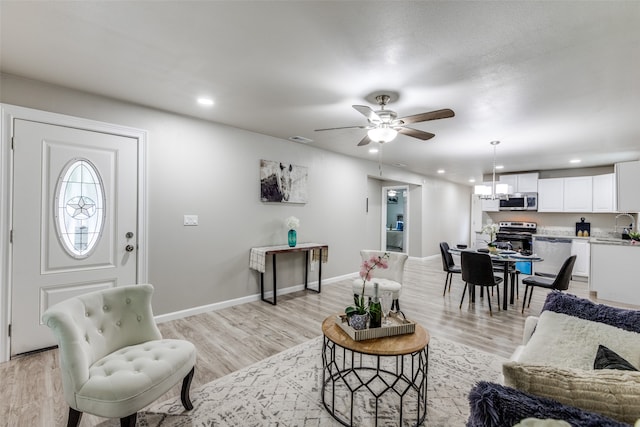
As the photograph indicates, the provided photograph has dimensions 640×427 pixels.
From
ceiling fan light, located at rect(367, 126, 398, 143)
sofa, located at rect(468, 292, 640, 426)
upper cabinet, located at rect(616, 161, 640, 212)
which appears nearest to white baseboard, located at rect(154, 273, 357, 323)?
ceiling fan light, located at rect(367, 126, 398, 143)

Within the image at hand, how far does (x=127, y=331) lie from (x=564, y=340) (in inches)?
104

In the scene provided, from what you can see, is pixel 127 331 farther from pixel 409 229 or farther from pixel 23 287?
pixel 409 229

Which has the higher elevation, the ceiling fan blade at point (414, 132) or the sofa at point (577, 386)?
the ceiling fan blade at point (414, 132)

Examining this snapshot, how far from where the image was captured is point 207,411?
199 centimetres

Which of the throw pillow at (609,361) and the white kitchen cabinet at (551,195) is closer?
the throw pillow at (609,361)

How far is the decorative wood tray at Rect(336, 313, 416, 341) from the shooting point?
1.88 metres

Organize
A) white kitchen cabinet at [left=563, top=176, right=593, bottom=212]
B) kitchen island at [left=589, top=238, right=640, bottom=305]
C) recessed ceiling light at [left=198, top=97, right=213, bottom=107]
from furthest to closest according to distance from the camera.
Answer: white kitchen cabinet at [left=563, top=176, right=593, bottom=212], kitchen island at [left=589, top=238, right=640, bottom=305], recessed ceiling light at [left=198, top=97, right=213, bottom=107]

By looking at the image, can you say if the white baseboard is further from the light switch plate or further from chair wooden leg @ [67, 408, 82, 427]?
chair wooden leg @ [67, 408, 82, 427]

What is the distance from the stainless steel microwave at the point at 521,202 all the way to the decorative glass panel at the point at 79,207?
7.89 m

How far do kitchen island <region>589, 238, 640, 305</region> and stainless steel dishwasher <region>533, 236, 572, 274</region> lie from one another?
1816mm

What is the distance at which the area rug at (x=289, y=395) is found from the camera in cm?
191

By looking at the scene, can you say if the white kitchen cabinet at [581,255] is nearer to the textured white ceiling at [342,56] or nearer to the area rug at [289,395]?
the textured white ceiling at [342,56]

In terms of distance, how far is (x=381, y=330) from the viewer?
75.9 inches

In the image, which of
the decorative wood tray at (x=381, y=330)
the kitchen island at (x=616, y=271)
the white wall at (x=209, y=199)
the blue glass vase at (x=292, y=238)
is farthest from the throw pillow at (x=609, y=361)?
the kitchen island at (x=616, y=271)
